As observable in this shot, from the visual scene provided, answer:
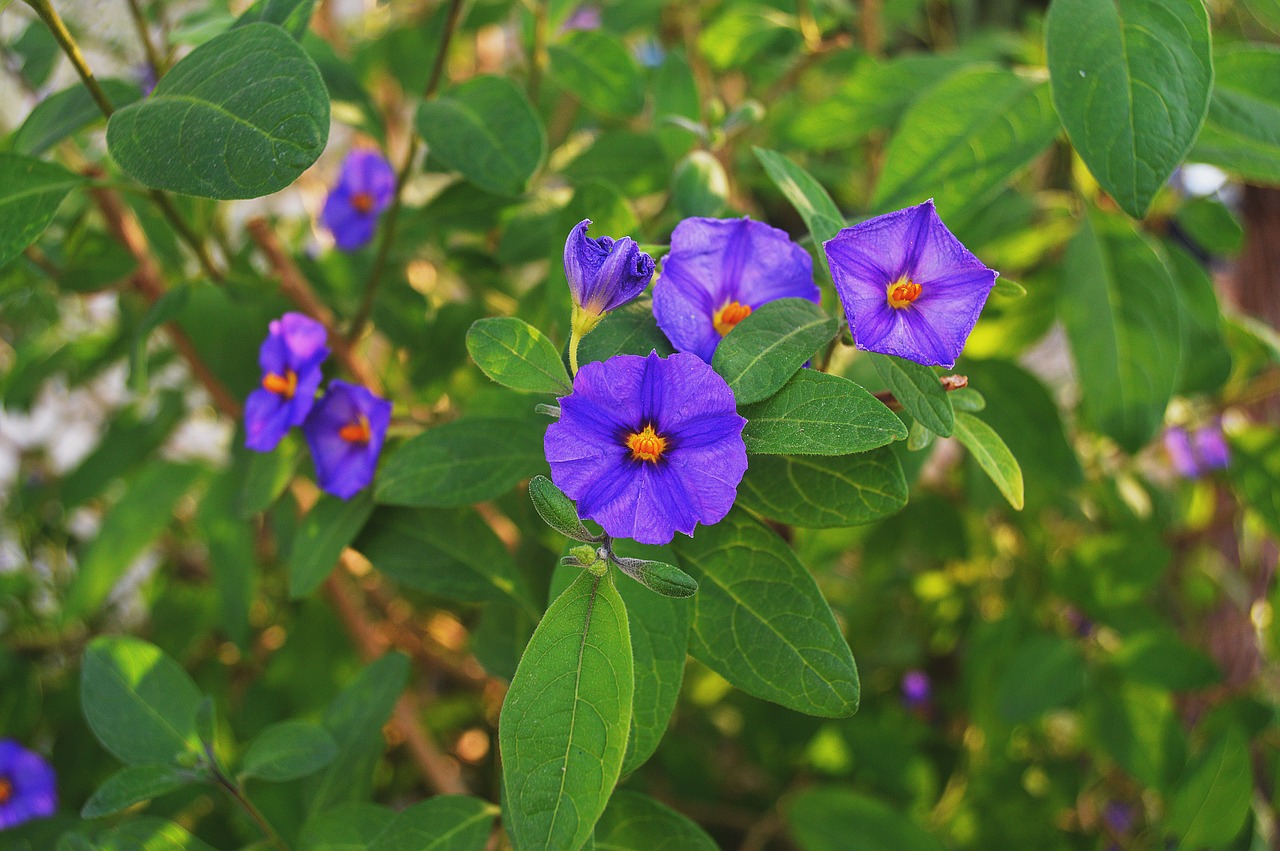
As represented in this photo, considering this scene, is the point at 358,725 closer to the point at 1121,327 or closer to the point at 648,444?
the point at 648,444

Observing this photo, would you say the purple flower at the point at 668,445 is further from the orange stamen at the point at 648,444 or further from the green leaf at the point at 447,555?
the green leaf at the point at 447,555

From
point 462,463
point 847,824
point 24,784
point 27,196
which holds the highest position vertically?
point 27,196

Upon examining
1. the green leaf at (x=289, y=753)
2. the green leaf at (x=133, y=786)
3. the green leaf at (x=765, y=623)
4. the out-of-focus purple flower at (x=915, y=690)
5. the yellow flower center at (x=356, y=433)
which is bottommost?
the out-of-focus purple flower at (x=915, y=690)

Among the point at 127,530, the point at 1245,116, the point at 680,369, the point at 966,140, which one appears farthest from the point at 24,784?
the point at 1245,116

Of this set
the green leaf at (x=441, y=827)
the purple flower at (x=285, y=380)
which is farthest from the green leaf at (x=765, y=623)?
the purple flower at (x=285, y=380)

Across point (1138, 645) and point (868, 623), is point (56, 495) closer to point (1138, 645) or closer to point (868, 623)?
point (868, 623)

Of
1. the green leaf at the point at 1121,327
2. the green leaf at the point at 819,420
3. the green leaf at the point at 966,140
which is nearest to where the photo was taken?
the green leaf at the point at 819,420

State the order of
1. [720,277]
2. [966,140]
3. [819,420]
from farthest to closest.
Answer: [966,140] < [720,277] < [819,420]
